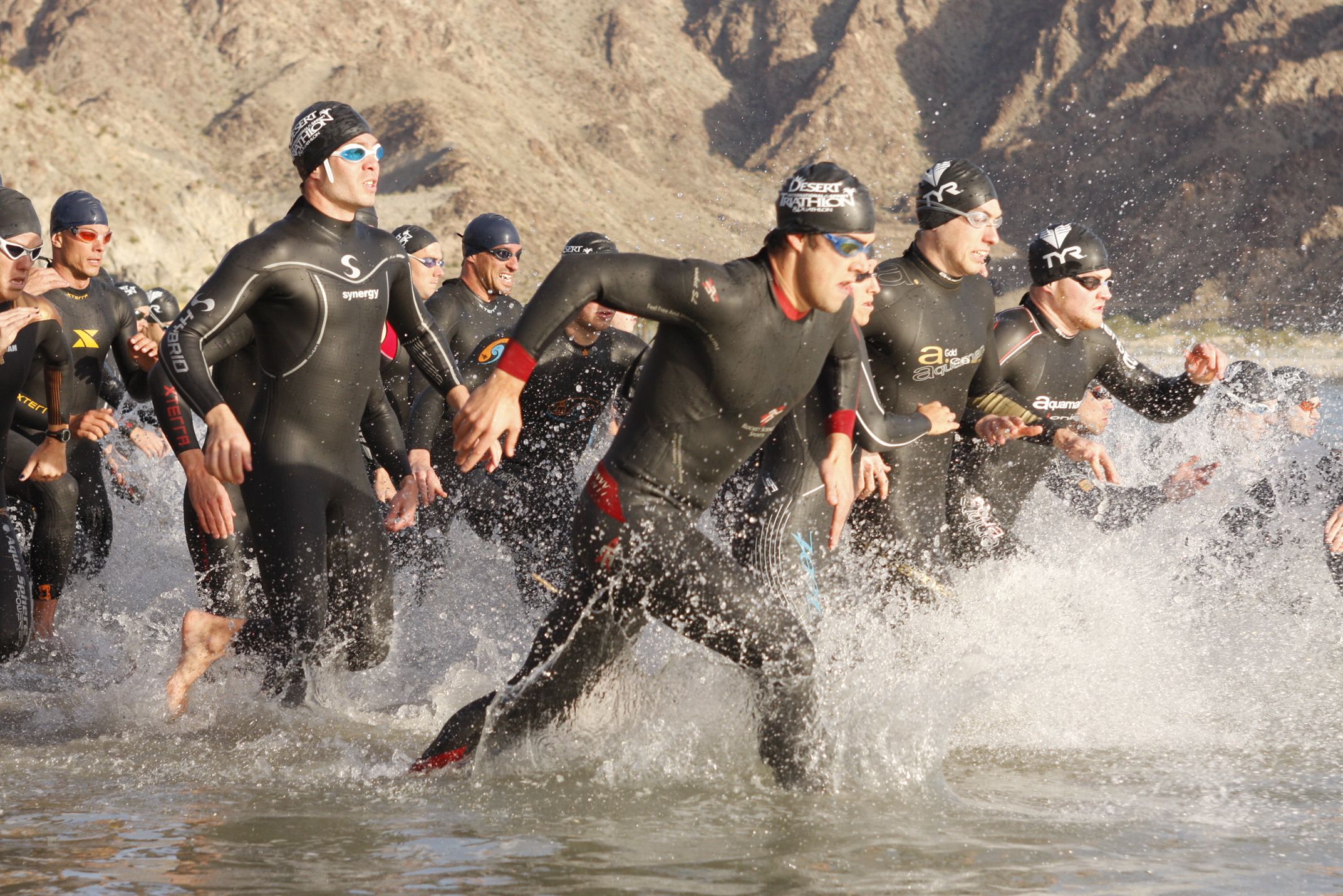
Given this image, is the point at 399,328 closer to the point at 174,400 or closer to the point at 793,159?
the point at 174,400

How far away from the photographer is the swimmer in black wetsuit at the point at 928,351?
649 cm

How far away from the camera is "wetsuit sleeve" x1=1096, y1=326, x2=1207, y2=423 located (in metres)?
7.49

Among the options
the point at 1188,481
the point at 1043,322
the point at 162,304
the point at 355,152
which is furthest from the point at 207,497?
the point at 162,304

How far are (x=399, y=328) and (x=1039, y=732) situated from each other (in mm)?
3168

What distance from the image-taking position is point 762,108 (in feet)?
318

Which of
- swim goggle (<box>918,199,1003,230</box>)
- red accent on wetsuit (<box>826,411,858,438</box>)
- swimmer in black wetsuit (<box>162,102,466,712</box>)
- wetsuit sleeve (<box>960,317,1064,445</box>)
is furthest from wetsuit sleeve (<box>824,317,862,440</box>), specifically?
swimmer in black wetsuit (<box>162,102,466,712</box>)

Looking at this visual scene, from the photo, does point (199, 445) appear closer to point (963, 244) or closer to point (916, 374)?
point (916, 374)

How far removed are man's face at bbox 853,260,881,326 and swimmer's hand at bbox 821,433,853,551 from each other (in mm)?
438

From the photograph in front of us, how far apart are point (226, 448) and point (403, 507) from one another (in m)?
→ 1.02

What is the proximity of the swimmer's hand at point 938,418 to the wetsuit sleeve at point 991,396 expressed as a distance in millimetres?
678

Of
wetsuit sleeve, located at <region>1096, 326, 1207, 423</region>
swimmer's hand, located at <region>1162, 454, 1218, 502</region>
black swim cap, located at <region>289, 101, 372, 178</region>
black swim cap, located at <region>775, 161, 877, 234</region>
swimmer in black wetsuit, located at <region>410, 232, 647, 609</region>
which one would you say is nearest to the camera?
black swim cap, located at <region>775, 161, 877, 234</region>

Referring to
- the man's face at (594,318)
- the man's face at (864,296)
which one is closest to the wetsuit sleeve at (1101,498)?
the man's face at (594,318)

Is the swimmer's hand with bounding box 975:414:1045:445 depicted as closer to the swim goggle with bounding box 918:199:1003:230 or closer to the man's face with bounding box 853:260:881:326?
the swim goggle with bounding box 918:199:1003:230

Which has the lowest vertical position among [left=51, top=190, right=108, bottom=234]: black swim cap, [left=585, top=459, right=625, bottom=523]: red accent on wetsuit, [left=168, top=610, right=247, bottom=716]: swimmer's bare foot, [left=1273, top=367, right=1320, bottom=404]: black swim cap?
[left=168, top=610, right=247, bottom=716]: swimmer's bare foot
